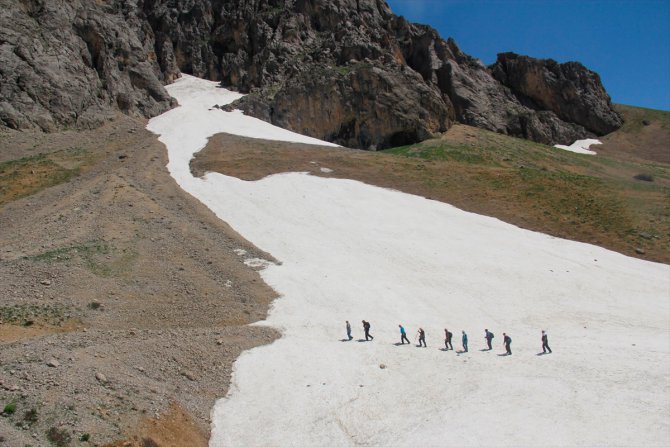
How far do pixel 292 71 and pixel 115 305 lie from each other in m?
63.6

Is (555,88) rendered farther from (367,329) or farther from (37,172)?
(367,329)

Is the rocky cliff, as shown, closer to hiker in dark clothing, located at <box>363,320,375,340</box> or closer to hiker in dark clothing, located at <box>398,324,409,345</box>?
hiker in dark clothing, located at <box>363,320,375,340</box>

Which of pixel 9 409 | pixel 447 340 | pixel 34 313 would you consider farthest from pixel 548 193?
pixel 9 409

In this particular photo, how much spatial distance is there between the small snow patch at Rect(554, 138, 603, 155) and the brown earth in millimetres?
75656

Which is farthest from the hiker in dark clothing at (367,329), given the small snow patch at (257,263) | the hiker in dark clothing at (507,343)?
the small snow patch at (257,263)

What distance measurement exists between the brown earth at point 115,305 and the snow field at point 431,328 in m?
1.51

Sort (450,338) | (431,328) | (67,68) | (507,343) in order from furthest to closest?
1. (67,68)
2. (431,328)
3. (450,338)
4. (507,343)

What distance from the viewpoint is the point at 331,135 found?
219ft

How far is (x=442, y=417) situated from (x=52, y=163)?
122ft

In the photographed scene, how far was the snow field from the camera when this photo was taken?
14.6 metres

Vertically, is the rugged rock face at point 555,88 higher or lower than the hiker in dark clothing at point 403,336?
higher

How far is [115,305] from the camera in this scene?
66.6 ft

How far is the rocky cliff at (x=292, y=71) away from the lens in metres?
49.5

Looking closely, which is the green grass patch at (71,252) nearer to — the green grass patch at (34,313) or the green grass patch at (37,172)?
the green grass patch at (34,313)
